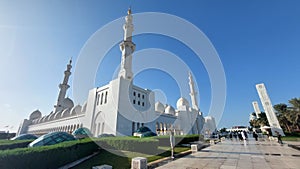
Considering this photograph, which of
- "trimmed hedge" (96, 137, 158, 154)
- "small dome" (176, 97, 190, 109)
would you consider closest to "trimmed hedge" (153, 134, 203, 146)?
"trimmed hedge" (96, 137, 158, 154)

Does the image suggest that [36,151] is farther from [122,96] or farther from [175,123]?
[175,123]

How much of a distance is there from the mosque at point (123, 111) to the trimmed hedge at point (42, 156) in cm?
1049

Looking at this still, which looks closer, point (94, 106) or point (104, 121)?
point (104, 121)

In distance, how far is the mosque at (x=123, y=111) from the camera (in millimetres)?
24078

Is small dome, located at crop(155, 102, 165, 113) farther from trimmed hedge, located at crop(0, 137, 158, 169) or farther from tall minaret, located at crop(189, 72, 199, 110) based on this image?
trimmed hedge, located at crop(0, 137, 158, 169)

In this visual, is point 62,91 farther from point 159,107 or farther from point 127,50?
point 159,107

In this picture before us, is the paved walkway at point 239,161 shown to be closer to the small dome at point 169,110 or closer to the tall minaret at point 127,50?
the tall minaret at point 127,50

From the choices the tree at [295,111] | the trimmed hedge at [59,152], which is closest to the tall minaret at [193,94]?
the tree at [295,111]

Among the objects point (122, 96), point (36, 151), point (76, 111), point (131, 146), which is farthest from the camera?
point (76, 111)

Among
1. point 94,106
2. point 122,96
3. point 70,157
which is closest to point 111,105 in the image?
point 122,96

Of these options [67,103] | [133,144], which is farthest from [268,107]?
[67,103]

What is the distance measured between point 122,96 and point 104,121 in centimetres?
555

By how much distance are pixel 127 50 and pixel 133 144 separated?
74.3 ft

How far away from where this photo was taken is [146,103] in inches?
1182
